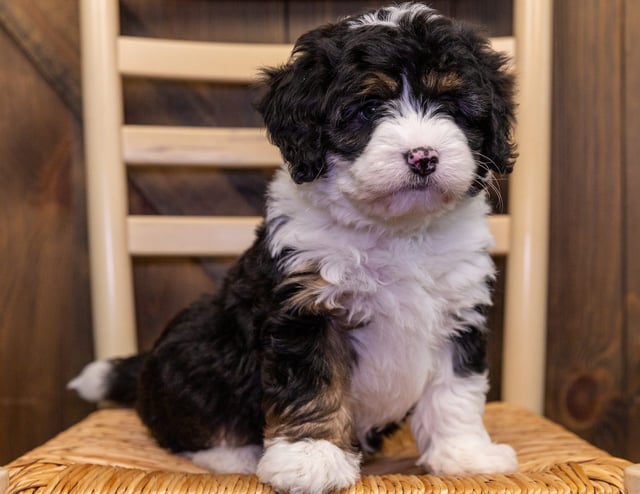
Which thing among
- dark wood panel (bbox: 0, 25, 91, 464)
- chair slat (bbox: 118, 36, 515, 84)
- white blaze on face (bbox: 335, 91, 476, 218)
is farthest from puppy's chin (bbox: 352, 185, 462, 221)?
dark wood panel (bbox: 0, 25, 91, 464)

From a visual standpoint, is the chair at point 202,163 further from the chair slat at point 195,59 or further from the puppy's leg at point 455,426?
the puppy's leg at point 455,426

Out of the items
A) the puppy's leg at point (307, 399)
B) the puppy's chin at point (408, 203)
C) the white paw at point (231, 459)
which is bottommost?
the white paw at point (231, 459)

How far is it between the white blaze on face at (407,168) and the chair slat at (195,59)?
2.71 ft

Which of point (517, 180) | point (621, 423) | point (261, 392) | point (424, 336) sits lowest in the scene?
point (621, 423)

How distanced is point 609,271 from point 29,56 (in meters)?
1.90

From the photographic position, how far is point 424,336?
149 cm

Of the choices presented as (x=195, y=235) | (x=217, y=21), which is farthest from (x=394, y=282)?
(x=217, y=21)

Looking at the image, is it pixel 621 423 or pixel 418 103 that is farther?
pixel 621 423

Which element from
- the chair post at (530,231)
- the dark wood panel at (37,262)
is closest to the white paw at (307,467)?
the chair post at (530,231)

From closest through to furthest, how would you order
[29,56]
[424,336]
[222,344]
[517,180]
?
[424,336], [222,344], [517,180], [29,56]

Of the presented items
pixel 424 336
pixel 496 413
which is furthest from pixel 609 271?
pixel 424 336

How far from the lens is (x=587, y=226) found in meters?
2.37

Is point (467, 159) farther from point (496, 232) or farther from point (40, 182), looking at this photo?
point (40, 182)

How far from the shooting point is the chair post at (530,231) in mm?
2037
